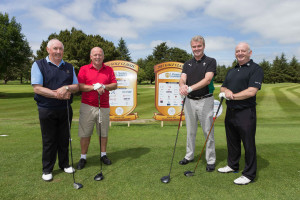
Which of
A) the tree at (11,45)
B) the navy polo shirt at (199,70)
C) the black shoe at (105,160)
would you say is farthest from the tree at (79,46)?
the navy polo shirt at (199,70)

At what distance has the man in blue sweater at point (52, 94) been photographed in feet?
9.82

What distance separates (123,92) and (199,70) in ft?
16.5

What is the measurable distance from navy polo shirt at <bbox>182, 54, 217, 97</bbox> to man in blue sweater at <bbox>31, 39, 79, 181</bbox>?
185 cm

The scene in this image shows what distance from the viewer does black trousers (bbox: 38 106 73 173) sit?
3.12 meters

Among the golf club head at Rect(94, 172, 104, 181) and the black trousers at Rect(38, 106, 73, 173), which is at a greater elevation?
the black trousers at Rect(38, 106, 73, 173)

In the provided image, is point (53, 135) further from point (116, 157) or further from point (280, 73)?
point (280, 73)

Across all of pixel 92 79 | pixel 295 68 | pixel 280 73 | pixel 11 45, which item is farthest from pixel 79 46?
pixel 295 68

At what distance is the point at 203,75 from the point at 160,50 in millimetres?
77648

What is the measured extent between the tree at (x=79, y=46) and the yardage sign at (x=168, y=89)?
1867 centimetres

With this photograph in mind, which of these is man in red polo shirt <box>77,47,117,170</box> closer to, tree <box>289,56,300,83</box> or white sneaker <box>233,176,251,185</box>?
white sneaker <box>233,176,251,185</box>

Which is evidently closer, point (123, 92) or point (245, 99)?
point (245, 99)

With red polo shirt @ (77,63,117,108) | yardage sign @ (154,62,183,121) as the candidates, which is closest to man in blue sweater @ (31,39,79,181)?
red polo shirt @ (77,63,117,108)

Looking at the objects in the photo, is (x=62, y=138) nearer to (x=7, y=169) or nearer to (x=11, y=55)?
(x=7, y=169)

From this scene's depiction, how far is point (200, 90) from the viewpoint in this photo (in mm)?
3521
